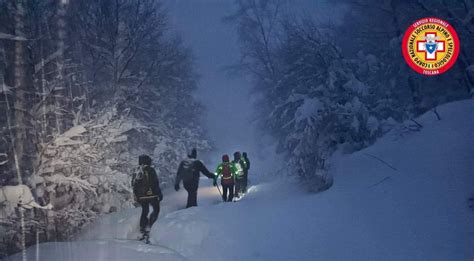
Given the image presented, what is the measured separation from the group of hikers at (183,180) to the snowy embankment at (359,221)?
20.0 inches

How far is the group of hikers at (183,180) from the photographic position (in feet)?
29.0

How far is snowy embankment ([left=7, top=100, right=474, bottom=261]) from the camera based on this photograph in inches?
252

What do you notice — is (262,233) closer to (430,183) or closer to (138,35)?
(430,183)

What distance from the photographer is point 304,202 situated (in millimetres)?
9258

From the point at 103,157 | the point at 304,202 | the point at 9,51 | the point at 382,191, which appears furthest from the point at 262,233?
the point at 9,51

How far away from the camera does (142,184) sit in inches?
349

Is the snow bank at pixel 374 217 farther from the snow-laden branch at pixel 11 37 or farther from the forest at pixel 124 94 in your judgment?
the snow-laden branch at pixel 11 37

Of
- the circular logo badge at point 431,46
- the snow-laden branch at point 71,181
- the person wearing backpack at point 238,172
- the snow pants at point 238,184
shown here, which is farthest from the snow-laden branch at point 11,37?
the circular logo badge at point 431,46

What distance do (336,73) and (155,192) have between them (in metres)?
7.00

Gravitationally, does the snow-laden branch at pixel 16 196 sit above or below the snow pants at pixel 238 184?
above

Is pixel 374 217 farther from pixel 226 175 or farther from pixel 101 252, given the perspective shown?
pixel 226 175

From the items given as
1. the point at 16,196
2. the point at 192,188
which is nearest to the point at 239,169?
the point at 192,188

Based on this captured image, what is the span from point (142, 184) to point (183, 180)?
2.45 meters

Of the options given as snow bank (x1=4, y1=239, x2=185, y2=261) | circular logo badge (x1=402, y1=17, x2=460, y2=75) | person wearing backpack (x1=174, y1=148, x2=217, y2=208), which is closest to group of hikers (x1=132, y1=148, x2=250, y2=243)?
person wearing backpack (x1=174, y1=148, x2=217, y2=208)
